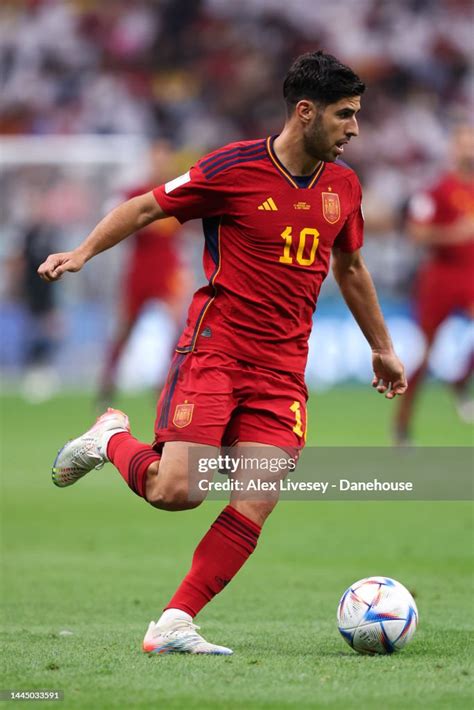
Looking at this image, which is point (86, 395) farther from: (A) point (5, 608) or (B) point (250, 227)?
(B) point (250, 227)

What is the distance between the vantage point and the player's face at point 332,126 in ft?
16.8

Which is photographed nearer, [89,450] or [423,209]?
[89,450]

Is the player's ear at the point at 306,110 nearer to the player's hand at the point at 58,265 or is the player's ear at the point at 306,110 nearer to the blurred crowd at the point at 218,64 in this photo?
the player's hand at the point at 58,265

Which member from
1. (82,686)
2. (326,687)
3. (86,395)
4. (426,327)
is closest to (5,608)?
(82,686)

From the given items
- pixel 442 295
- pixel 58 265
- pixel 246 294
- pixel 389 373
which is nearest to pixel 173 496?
pixel 246 294

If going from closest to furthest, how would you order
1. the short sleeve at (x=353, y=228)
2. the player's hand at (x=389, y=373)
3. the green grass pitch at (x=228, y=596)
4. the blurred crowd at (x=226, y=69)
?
the green grass pitch at (x=228, y=596) → the short sleeve at (x=353, y=228) → the player's hand at (x=389, y=373) → the blurred crowd at (x=226, y=69)

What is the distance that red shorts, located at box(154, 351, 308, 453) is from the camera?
200 inches

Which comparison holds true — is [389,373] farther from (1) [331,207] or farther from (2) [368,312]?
(1) [331,207]

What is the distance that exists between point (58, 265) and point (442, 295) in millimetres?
8115

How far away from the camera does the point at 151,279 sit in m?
16.1

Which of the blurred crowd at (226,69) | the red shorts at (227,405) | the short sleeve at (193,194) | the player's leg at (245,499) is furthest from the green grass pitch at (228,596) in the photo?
the blurred crowd at (226,69)

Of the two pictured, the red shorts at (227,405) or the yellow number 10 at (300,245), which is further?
the yellow number 10 at (300,245)

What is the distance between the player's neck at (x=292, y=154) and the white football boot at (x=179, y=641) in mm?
1789

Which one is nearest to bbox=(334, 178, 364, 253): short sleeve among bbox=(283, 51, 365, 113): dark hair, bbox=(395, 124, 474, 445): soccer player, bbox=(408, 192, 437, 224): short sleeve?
bbox=(283, 51, 365, 113): dark hair
